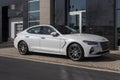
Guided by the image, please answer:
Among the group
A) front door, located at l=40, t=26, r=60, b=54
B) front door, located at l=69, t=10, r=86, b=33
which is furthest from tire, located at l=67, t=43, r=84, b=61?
front door, located at l=69, t=10, r=86, b=33

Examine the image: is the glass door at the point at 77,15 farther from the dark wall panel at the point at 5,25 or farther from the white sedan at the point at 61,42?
the dark wall panel at the point at 5,25

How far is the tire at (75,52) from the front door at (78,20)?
6766mm

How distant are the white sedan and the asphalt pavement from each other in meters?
1.35

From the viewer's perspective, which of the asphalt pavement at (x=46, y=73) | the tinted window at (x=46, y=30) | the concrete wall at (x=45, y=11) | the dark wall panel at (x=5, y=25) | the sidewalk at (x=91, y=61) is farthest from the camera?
the dark wall panel at (x=5, y=25)

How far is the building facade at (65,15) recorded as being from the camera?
1748cm

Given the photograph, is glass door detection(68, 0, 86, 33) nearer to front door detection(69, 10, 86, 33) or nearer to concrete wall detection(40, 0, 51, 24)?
front door detection(69, 10, 86, 33)

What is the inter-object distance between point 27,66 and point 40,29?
3.29 meters

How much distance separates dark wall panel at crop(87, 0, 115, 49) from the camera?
1742cm

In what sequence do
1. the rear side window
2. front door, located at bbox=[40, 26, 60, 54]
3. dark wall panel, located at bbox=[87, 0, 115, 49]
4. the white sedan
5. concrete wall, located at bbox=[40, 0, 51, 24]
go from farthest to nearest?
concrete wall, located at bbox=[40, 0, 51, 24]
dark wall panel, located at bbox=[87, 0, 115, 49]
the rear side window
front door, located at bbox=[40, 26, 60, 54]
the white sedan

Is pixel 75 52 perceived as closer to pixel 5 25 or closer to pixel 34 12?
pixel 34 12

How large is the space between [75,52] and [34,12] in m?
11.9

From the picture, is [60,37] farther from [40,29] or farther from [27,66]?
[27,66]

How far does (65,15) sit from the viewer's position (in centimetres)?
2062

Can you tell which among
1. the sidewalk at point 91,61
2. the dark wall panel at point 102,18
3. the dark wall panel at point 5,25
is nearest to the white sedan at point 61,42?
the sidewalk at point 91,61
